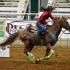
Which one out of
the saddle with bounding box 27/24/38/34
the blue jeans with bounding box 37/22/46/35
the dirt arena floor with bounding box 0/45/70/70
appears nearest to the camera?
the dirt arena floor with bounding box 0/45/70/70

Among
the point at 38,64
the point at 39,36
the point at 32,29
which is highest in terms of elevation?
the point at 32,29

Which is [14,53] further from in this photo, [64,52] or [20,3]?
[20,3]

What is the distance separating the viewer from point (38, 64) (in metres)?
11.9

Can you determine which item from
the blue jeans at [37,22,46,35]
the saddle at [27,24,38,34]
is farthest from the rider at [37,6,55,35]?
the saddle at [27,24,38,34]

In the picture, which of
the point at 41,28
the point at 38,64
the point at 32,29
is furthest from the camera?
the point at 32,29

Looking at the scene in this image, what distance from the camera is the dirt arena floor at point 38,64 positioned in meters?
11.0

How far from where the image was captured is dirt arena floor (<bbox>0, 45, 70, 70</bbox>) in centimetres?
1100

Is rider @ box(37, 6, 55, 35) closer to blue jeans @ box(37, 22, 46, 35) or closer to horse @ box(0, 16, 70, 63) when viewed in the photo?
blue jeans @ box(37, 22, 46, 35)

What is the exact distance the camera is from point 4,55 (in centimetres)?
1456

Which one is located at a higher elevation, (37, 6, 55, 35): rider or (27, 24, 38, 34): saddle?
(37, 6, 55, 35): rider

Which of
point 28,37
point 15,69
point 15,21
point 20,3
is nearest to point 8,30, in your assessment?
point 15,21

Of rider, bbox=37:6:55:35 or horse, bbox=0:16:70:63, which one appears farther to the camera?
horse, bbox=0:16:70:63

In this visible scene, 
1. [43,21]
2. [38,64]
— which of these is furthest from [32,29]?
[38,64]

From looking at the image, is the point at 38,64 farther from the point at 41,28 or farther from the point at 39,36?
the point at 41,28
